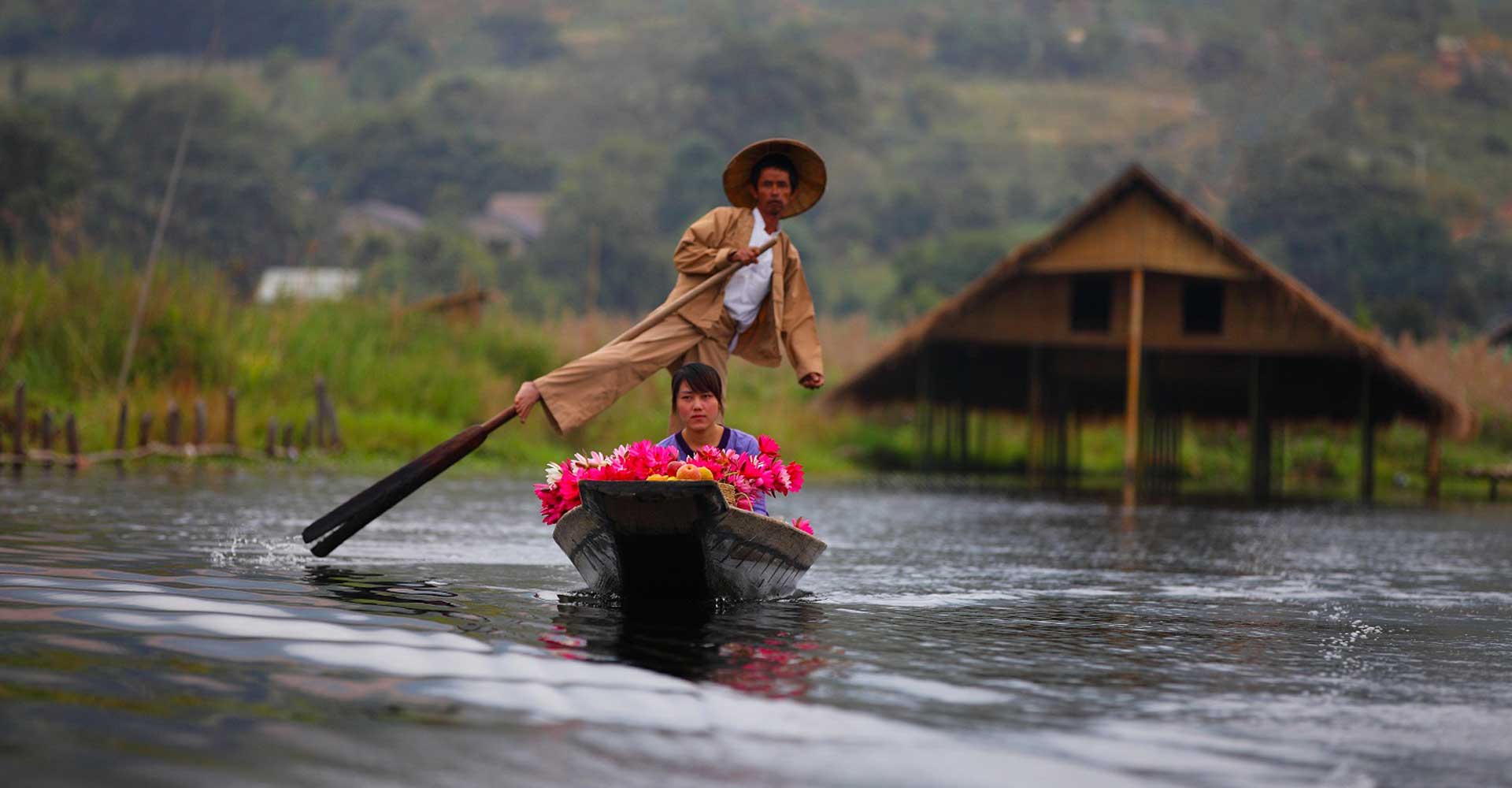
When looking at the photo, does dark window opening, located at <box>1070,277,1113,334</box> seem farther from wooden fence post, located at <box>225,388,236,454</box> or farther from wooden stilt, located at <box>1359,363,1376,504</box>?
wooden fence post, located at <box>225,388,236,454</box>

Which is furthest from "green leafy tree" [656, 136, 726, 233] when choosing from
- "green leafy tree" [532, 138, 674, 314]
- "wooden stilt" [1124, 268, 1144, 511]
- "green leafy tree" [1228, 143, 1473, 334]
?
"wooden stilt" [1124, 268, 1144, 511]

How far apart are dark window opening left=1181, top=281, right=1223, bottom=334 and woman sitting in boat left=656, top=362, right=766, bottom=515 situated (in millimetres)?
19933

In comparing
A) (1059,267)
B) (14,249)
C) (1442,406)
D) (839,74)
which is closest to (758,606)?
(1059,267)

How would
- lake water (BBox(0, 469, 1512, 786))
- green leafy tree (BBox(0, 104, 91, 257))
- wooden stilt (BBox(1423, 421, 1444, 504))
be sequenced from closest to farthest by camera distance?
lake water (BBox(0, 469, 1512, 786)), wooden stilt (BBox(1423, 421, 1444, 504)), green leafy tree (BBox(0, 104, 91, 257))

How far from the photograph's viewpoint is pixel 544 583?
9.09 meters

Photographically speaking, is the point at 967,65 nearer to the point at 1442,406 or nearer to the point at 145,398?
the point at 1442,406

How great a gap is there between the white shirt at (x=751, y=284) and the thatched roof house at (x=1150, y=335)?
1650cm

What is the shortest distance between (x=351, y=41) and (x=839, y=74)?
72.3 feet

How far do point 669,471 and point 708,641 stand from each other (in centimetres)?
83

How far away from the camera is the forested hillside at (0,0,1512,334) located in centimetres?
5122

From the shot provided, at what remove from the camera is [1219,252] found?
2573 cm

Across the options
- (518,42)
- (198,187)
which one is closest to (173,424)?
(198,187)

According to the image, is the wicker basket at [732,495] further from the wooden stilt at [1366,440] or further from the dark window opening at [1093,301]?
the dark window opening at [1093,301]

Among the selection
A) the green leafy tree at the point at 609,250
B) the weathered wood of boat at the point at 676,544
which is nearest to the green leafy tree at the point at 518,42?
the green leafy tree at the point at 609,250
